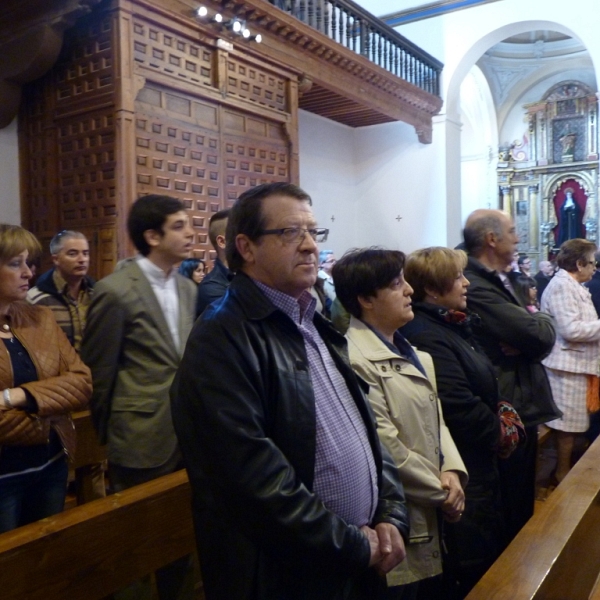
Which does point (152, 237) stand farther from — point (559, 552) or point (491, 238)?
point (559, 552)

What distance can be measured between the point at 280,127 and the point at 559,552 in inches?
238

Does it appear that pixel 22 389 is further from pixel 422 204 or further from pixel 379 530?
pixel 422 204

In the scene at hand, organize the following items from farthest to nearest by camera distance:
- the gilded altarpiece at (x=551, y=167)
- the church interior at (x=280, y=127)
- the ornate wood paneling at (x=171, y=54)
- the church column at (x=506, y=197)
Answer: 1. the church column at (x=506, y=197)
2. the gilded altarpiece at (x=551, y=167)
3. the ornate wood paneling at (x=171, y=54)
4. the church interior at (x=280, y=127)

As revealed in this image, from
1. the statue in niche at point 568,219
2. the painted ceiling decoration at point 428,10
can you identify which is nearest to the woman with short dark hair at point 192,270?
the painted ceiling decoration at point 428,10

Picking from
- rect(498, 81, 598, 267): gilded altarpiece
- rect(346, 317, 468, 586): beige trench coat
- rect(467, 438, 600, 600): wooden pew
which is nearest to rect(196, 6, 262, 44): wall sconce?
rect(346, 317, 468, 586): beige trench coat

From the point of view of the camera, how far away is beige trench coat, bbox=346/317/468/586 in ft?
5.62

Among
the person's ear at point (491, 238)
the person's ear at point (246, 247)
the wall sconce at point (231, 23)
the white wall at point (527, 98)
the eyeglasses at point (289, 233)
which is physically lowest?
the person's ear at point (246, 247)

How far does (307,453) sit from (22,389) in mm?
1101

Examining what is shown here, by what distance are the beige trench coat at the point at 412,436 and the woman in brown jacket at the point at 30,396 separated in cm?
99

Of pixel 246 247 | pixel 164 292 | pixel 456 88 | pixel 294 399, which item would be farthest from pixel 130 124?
pixel 456 88

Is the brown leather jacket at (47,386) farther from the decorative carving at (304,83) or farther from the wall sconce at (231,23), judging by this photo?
the decorative carving at (304,83)

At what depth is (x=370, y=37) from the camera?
870cm

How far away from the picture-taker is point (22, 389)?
1910mm

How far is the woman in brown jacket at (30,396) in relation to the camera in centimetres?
189
